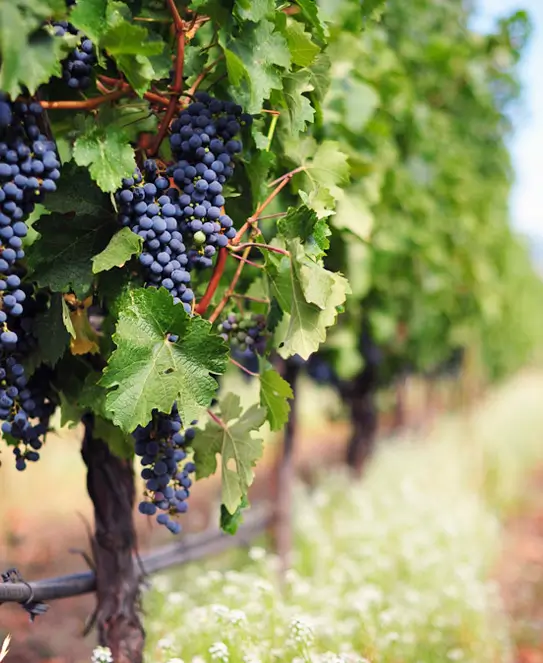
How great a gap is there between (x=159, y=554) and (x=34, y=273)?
1998mm

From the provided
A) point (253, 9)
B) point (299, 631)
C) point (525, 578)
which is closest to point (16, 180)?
point (253, 9)

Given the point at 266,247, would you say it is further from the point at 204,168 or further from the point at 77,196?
the point at 77,196

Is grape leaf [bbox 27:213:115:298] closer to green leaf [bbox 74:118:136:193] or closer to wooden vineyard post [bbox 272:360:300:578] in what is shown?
green leaf [bbox 74:118:136:193]

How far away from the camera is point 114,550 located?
2.56 meters

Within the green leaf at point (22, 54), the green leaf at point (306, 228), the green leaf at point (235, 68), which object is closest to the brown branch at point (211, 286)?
the green leaf at point (306, 228)

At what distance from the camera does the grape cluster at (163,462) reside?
198 centimetres

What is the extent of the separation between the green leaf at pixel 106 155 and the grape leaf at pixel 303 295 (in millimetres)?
433

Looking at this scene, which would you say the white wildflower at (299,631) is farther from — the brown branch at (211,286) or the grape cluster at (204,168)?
the grape cluster at (204,168)

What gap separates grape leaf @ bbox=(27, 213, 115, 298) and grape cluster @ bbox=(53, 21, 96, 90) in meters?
0.33

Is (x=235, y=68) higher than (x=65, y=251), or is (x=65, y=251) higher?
(x=235, y=68)

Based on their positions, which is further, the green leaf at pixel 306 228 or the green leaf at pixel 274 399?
the green leaf at pixel 274 399

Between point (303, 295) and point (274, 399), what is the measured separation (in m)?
0.38

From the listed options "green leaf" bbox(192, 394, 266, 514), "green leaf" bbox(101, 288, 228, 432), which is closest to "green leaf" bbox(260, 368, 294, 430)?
"green leaf" bbox(192, 394, 266, 514)

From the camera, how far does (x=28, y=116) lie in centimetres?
168
